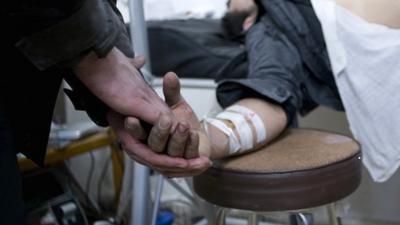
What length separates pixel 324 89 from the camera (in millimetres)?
1208

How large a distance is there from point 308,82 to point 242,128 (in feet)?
1.04

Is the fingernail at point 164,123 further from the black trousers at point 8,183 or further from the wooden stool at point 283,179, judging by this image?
the wooden stool at point 283,179

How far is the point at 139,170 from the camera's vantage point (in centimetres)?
118

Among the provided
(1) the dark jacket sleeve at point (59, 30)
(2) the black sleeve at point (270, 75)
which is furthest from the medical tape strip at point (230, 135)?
(1) the dark jacket sleeve at point (59, 30)

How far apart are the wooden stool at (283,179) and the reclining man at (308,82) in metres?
0.04

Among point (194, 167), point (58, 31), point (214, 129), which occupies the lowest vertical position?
point (214, 129)

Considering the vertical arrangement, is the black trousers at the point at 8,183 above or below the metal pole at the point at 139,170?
above

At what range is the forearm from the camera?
2.89ft

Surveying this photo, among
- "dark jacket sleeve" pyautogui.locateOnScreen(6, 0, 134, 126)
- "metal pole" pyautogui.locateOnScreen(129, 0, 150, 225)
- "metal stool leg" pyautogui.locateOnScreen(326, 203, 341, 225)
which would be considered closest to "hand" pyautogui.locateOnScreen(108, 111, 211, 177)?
"dark jacket sleeve" pyautogui.locateOnScreen(6, 0, 134, 126)

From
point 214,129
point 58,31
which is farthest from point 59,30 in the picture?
point 214,129

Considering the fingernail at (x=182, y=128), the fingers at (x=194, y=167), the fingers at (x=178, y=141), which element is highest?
the fingernail at (x=182, y=128)

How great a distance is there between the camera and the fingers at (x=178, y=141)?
24.6 inches

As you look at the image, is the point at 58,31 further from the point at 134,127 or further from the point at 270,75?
the point at 270,75

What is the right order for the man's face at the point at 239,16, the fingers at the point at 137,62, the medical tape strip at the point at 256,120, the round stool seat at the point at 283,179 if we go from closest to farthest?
the fingers at the point at 137,62, the round stool seat at the point at 283,179, the medical tape strip at the point at 256,120, the man's face at the point at 239,16
